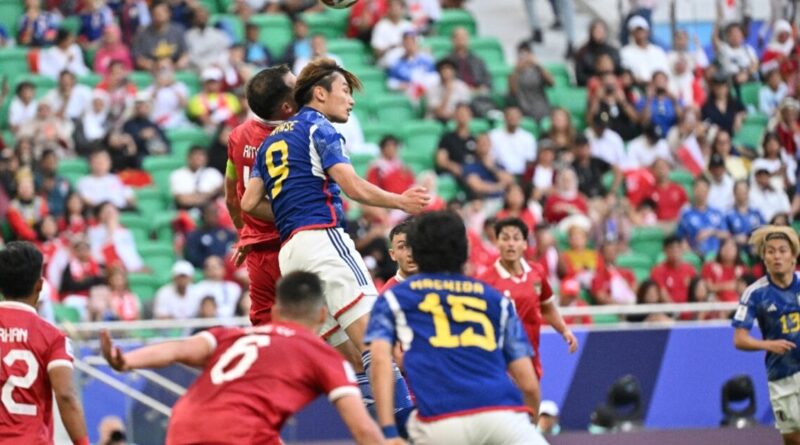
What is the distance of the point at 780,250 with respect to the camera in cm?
1168

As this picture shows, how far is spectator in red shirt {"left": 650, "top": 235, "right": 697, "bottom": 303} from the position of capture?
1759cm

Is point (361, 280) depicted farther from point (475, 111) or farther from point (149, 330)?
point (475, 111)

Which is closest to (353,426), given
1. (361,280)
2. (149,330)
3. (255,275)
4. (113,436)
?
(361,280)

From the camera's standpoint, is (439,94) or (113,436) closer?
(113,436)

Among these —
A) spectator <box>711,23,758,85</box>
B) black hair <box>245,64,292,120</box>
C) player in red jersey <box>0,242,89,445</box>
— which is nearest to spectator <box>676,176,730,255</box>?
spectator <box>711,23,758,85</box>

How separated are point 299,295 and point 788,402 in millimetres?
5500

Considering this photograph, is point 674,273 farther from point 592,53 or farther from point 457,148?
point 592,53

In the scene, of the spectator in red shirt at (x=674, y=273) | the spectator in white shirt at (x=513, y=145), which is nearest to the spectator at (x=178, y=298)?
the spectator in white shirt at (x=513, y=145)

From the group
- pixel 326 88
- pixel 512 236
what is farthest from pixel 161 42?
pixel 326 88

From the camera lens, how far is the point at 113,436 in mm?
13156

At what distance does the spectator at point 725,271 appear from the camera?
57.8 feet

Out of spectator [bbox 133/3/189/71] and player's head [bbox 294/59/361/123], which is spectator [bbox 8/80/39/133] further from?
player's head [bbox 294/59/361/123]

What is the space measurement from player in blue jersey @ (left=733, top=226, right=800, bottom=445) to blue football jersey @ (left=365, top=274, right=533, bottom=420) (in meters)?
4.45

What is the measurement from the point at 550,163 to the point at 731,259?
2.44 meters
